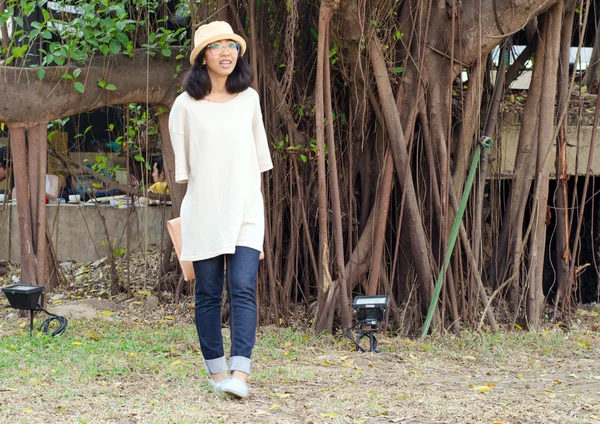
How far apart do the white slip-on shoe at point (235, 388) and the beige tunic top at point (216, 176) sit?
0.46 metres

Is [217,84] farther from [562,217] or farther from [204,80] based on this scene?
[562,217]

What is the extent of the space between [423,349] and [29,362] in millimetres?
1938

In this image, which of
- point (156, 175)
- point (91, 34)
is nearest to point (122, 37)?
point (91, 34)

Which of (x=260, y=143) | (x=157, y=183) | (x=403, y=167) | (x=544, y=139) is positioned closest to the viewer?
(x=260, y=143)

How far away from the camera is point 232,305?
3051mm

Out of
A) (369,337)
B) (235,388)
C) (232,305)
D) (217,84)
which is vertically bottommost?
(369,337)

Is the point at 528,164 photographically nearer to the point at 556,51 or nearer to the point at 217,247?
the point at 556,51

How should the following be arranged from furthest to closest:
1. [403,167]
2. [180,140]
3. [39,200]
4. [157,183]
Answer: [157,183] → [39,200] → [403,167] → [180,140]

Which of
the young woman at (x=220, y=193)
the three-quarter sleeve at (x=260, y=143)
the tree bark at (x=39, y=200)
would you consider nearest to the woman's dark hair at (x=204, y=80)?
the young woman at (x=220, y=193)

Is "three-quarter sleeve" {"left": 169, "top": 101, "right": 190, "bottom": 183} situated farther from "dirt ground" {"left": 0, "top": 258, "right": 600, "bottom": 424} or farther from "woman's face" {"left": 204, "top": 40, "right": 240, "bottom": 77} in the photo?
"dirt ground" {"left": 0, "top": 258, "right": 600, "bottom": 424}

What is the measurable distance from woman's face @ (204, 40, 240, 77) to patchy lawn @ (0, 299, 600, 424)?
4.01 ft

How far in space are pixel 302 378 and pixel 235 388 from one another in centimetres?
53

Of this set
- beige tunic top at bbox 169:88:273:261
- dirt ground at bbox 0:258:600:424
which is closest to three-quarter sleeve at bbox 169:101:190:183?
beige tunic top at bbox 169:88:273:261

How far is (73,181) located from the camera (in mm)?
6910
